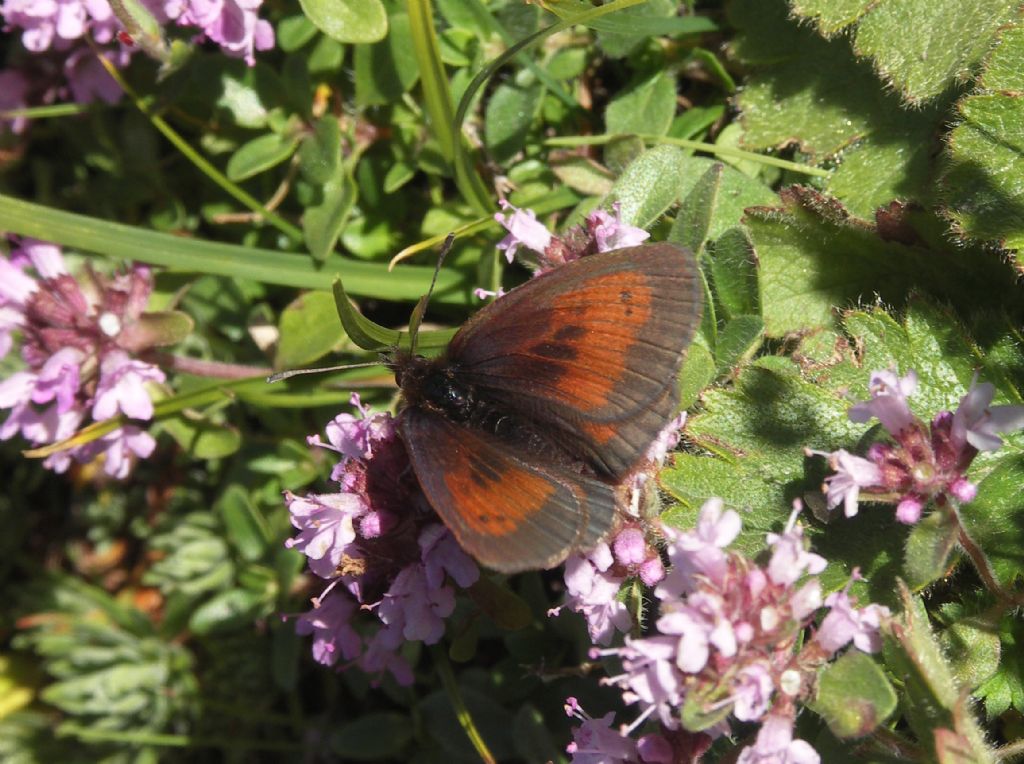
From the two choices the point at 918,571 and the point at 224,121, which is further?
the point at 224,121

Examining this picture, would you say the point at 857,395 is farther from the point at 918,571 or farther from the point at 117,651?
the point at 117,651

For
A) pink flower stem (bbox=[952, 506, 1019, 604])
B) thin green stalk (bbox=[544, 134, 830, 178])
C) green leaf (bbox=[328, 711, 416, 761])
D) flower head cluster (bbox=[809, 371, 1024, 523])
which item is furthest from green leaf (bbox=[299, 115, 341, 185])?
pink flower stem (bbox=[952, 506, 1019, 604])

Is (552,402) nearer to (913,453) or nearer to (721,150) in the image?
(913,453)

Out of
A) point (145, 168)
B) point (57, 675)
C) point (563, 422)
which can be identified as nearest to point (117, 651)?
point (57, 675)

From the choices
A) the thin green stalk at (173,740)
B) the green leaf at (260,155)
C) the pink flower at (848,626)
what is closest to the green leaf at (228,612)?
the thin green stalk at (173,740)

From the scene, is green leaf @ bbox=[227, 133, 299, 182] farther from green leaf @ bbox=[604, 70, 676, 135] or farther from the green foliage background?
green leaf @ bbox=[604, 70, 676, 135]

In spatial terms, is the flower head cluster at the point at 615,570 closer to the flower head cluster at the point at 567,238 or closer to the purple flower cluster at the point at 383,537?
the purple flower cluster at the point at 383,537

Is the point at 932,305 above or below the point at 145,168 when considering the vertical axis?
above

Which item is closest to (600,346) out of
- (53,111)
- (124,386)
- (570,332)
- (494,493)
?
(570,332)
